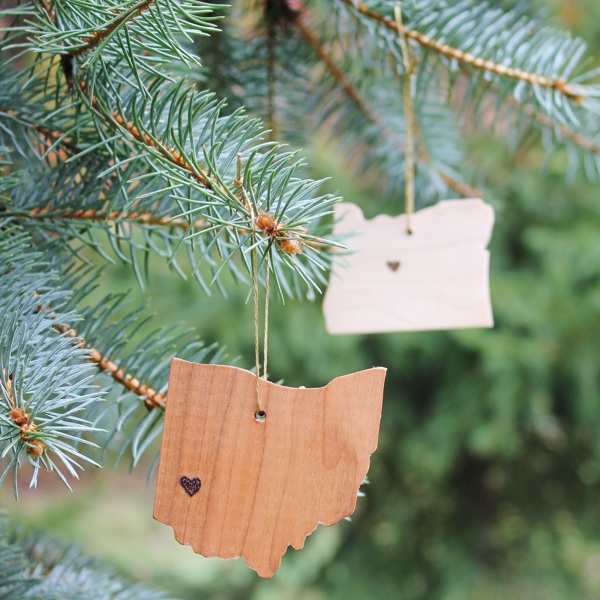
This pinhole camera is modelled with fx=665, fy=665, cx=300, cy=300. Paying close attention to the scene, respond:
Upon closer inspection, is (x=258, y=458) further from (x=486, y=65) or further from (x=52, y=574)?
(x=486, y=65)

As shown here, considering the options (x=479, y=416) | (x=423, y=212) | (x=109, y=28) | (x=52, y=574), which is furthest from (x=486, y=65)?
(x=479, y=416)

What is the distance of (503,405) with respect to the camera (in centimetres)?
124

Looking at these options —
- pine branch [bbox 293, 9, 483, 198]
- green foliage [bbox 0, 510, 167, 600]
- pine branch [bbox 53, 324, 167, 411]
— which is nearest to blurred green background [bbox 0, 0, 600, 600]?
pine branch [bbox 293, 9, 483, 198]

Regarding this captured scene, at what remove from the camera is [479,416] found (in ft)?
4.42

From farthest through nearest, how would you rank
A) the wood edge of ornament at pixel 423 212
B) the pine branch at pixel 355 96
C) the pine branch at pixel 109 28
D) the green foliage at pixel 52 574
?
the pine branch at pixel 355 96, the wood edge of ornament at pixel 423 212, the green foliage at pixel 52 574, the pine branch at pixel 109 28

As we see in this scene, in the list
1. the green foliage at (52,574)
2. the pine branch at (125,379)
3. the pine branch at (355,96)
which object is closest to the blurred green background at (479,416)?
the pine branch at (355,96)

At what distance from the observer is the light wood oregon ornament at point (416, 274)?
533mm

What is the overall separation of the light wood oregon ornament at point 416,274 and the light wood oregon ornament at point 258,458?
0.57 ft

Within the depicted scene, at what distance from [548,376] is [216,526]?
1.04 meters

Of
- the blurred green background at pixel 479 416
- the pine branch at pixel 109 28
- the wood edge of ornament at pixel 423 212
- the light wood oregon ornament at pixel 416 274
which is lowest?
the blurred green background at pixel 479 416

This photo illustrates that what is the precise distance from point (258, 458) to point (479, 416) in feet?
3.50

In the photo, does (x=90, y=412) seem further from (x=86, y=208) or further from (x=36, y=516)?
(x=36, y=516)

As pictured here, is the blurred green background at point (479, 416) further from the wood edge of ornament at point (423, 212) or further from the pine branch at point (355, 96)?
the wood edge of ornament at point (423, 212)

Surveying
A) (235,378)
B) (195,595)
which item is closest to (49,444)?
(235,378)
